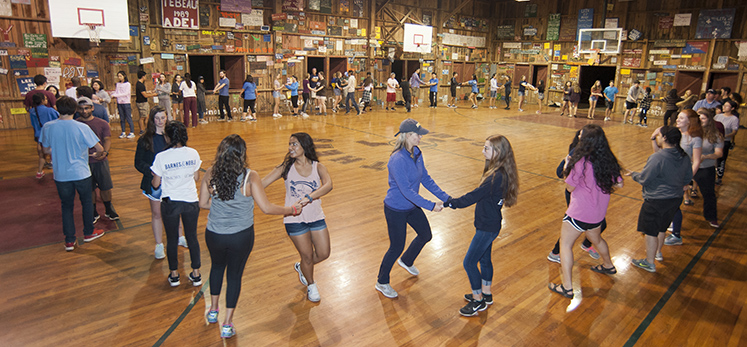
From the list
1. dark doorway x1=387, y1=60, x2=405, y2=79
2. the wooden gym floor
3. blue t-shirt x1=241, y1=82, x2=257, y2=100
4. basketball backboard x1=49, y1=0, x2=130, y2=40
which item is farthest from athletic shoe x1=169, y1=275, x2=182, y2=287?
dark doorway x1=387, y1=60, x2=405, y2=79

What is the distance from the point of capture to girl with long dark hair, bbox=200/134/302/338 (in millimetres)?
2842

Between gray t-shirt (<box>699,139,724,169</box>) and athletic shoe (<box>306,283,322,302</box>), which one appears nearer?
athletic shoe (<box>306,283,322,302</box>)

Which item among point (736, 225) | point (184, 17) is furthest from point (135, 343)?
point (184, 17)

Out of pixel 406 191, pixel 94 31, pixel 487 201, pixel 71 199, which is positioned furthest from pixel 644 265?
pixel 94 31

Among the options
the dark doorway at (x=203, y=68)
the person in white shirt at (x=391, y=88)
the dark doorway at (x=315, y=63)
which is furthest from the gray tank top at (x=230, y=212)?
the dark doorway at (x=315, y=63)

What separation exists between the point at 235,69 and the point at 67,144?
447 inches

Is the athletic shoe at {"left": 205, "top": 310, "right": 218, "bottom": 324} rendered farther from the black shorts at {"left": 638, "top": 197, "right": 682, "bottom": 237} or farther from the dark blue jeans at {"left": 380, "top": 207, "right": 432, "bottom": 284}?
the black shorts at {"left": 638, "top": 197, "right": 682, "bottom": 237}

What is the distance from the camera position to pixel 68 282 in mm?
3939

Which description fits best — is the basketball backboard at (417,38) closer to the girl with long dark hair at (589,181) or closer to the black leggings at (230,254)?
the girl with long dark hair at (589,181)

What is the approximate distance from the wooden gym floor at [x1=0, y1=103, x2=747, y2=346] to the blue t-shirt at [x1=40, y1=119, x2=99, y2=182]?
2.83 feet

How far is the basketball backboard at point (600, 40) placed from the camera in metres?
18.0

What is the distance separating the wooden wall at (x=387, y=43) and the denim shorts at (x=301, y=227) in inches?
452

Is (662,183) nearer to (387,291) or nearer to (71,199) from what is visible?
(387,291)

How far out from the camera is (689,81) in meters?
17.2
